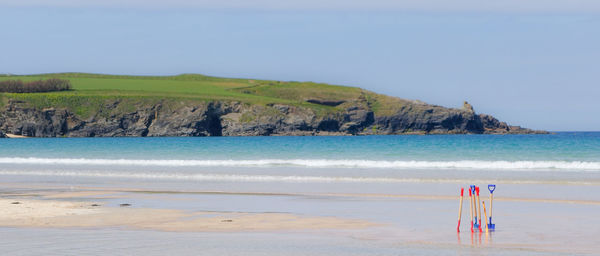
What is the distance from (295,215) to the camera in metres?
16.0

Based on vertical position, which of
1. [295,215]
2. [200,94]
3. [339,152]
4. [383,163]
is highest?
[200,94]

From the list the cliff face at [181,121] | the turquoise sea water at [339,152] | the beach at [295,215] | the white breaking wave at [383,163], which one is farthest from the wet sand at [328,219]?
the cliff face at [181,121]

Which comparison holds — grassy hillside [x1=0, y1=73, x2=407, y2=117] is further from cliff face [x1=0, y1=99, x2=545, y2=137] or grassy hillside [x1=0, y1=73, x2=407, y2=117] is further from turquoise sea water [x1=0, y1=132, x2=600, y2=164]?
turquoise sea water [x1=0, y1=132, x2=600, y2=164]

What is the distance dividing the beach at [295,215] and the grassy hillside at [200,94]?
122 metres

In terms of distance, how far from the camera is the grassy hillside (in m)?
148

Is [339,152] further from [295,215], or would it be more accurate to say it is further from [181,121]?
[181,121]

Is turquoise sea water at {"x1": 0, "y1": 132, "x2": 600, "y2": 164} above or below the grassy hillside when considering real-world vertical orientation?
below

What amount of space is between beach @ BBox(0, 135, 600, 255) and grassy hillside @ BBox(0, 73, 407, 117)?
122485 mm

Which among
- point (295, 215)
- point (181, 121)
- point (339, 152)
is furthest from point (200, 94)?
point (295, 215)

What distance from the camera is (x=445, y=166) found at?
37000mm

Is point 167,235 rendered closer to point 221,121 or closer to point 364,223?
point 364,223

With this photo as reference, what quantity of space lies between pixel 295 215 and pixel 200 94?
474ft

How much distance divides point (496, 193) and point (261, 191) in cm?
668

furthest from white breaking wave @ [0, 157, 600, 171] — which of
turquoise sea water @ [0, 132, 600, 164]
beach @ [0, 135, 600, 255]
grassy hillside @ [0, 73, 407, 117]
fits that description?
grassy hillside @ [0, 73, 407, 117]
